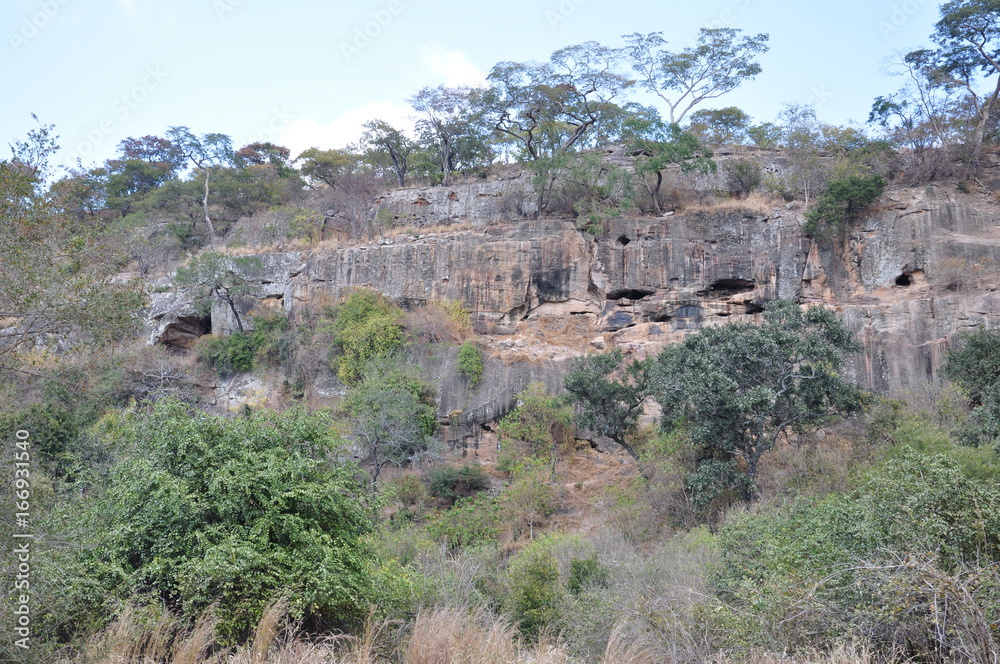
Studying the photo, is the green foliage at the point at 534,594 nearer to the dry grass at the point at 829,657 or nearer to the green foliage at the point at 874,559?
the green foliage at the point at 874,559

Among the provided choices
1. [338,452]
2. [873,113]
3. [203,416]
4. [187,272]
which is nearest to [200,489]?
[203,416]

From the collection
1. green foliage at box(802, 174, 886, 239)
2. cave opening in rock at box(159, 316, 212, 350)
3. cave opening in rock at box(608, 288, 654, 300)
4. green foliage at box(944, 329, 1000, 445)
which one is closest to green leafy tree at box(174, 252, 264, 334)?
cave opening in rock at box(159, 316, 212, 350)

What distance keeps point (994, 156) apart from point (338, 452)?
85.5ft

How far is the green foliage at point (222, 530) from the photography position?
7211 millimetres

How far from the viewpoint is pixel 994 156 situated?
24.7 metres

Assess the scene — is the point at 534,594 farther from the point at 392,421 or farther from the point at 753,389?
the point at 392,421

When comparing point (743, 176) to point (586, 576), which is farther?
point (743, 176)

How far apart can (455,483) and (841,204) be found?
51.7 ft

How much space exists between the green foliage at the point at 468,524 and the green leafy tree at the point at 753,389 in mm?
5247

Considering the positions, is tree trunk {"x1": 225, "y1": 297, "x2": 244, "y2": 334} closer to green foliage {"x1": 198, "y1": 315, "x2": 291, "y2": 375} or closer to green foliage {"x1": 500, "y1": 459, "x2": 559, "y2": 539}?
green foliage {"x1": 198, "y1": 315, "x2": 291, "y2": 375}

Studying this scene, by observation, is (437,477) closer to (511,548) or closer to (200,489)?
(511,548)

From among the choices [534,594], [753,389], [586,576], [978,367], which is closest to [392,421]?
[586,576]

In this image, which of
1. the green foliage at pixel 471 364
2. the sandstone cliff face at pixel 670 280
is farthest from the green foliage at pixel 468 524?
the green foliage at pixel 471 364

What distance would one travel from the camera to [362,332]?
2467 cm
